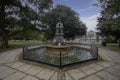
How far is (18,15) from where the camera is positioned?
15828 mm

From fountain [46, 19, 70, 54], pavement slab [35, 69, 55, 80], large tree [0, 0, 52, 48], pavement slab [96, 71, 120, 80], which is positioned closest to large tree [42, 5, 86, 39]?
large tree [0, 0, 52, 48]

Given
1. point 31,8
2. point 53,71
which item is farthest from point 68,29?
point 53,71

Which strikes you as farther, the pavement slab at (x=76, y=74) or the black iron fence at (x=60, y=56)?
the black iron fence at (x=60, y=56)

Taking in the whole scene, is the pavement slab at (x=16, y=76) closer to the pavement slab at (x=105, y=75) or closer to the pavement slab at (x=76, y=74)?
the pavement slab at (x=76, y=74)

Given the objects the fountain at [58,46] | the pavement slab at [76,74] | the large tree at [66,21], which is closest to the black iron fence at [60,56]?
the fountain at [58,46]

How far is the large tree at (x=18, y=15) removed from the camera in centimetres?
1473

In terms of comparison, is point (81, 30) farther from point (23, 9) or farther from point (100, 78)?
point (100, 78)

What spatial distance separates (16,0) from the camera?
15.0m

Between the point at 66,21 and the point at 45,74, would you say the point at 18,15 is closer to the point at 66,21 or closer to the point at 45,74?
the point at 66,21

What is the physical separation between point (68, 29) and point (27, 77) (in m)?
21.5

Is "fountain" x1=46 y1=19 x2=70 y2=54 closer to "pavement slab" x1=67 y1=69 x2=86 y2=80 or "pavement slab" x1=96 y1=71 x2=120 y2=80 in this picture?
"pavement slab" x1=67 y1=69 x2=86 y2=80

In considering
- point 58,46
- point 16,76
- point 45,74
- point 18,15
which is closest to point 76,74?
point 45,74

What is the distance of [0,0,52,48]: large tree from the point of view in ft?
48.3

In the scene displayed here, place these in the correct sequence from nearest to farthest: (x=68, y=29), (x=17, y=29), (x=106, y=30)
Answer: (x=17, y=29)
(x=106, y=30)
(x=68, y=29)
